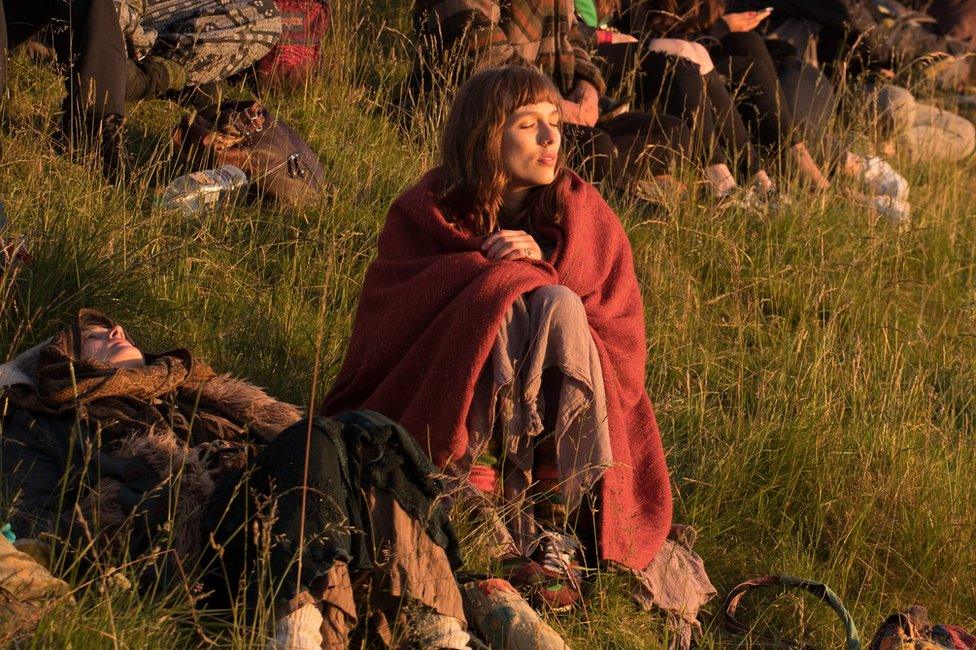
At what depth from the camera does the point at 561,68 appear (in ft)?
21.2

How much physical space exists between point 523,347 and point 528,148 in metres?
0.63

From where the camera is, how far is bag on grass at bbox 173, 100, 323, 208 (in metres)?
5.54

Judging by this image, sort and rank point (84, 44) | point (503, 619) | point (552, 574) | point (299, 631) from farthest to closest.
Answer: point (84, 44), point (552, 574), point (503, 619), point (299, 631)

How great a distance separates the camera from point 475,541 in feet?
11.9

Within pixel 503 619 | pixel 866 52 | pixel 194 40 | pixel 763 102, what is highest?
pixel 194 40

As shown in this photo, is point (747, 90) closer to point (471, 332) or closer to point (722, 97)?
point (722, 97)

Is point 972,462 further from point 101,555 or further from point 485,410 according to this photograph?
point 101,555

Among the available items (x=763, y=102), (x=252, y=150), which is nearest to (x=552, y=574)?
(x=252, y=150)

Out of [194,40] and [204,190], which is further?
[194,40]

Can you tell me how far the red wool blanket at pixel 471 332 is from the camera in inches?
151

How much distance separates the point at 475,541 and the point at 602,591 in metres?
0.34

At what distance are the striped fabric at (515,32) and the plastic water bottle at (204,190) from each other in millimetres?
1178

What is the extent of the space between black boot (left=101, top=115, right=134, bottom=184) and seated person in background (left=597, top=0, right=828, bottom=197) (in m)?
2.32

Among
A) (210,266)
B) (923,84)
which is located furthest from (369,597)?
(923,84)
